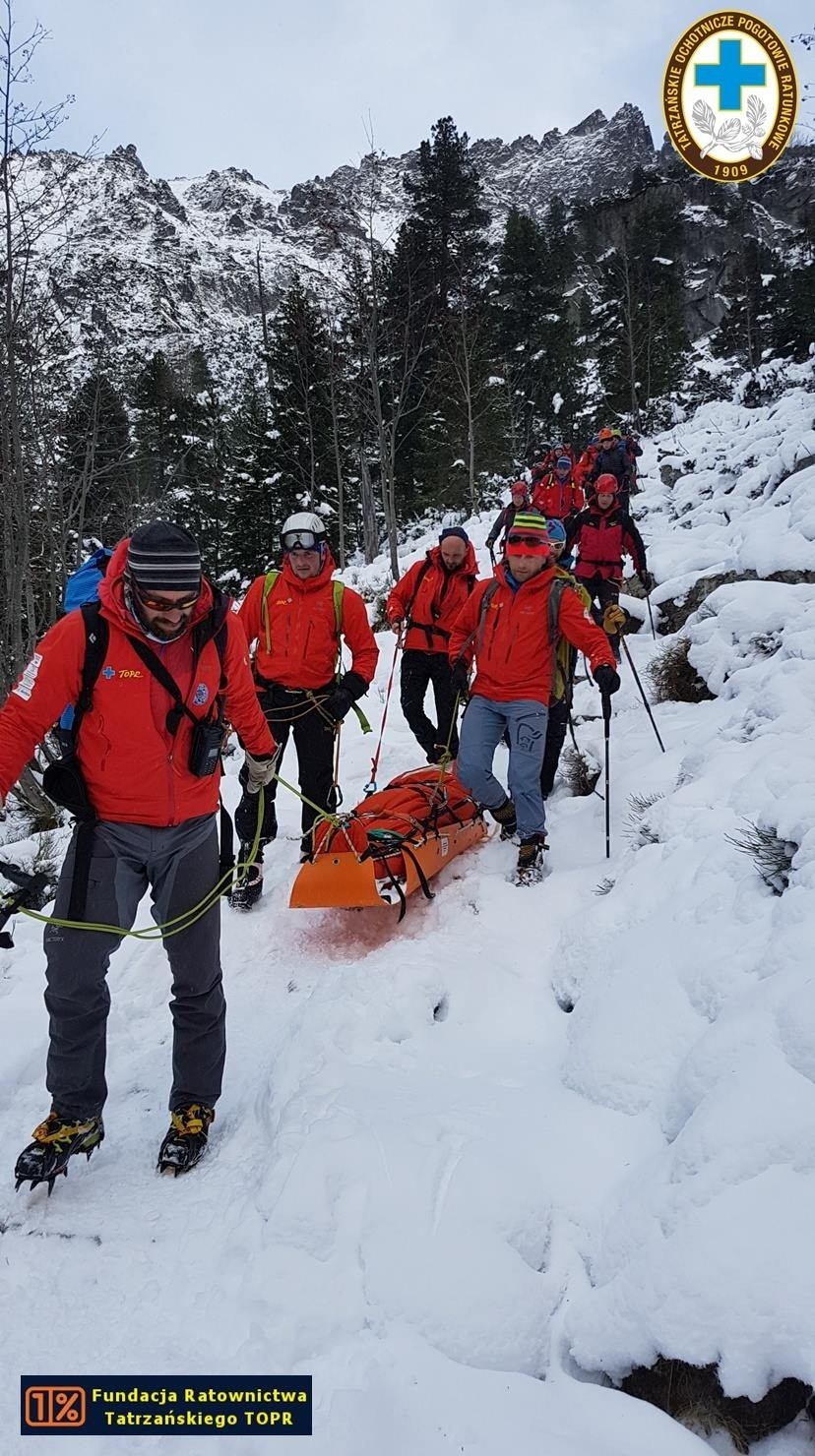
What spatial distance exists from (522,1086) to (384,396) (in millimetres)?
22229

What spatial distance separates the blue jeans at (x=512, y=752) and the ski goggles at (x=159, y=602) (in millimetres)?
2628

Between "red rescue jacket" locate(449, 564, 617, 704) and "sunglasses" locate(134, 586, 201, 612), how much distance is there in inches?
102

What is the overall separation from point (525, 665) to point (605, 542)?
3.24 metres

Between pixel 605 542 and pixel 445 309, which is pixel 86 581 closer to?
pixel 605 542

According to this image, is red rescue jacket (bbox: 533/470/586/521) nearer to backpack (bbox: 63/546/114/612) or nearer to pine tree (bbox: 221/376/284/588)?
backpack (bbox: 63/546/114/612)

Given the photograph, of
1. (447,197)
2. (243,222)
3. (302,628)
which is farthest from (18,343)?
(243,222)

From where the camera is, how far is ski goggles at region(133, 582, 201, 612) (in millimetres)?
2588

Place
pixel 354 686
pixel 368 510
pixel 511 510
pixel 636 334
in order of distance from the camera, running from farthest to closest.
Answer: pixel 636 334, pixel 368 510, pixel 511 510, pixel 354 686

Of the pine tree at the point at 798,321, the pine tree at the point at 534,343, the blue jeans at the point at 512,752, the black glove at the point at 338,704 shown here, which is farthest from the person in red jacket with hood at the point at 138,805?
the pine tree at the point at 534,343

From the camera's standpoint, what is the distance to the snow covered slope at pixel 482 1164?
1.87m

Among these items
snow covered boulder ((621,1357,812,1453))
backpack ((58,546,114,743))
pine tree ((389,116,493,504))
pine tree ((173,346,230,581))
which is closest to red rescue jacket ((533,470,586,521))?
pine tree ((389,116,493,504))

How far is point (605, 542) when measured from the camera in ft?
24.5

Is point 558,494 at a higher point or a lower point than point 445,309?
lower

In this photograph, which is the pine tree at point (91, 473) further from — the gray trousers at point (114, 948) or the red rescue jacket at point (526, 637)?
the gray trousers at point (114, 948)
